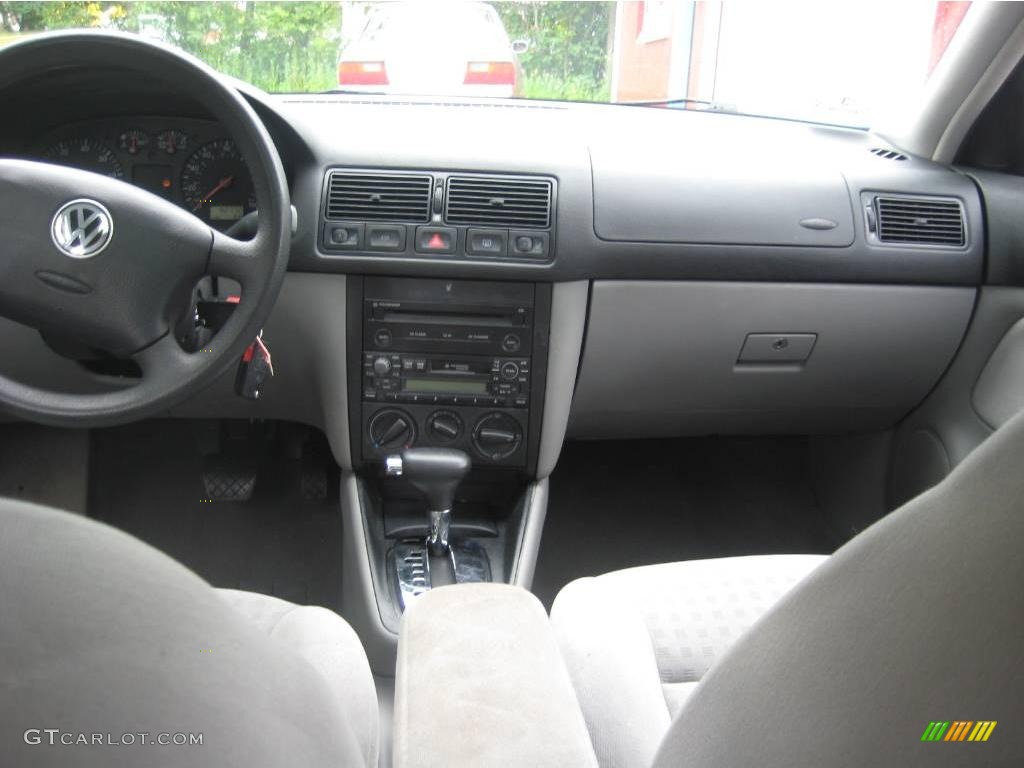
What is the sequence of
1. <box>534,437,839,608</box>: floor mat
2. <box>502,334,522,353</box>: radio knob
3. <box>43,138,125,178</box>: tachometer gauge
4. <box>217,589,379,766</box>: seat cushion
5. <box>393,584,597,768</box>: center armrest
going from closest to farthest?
<box>393,584,597,768</box>: center armrest < <box>217,589,379,766</box>: seat cushion < <box>43,138,125,178</box>: tachometer gauge < <box>502,334,522,353</box>: radio knob < <box>534,437,839,608</box>: floor mat

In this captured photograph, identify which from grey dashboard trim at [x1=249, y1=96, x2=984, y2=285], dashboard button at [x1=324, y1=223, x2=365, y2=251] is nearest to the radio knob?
grey dashboard trim at [x1=249, y1=96, x2=984, y2=285]

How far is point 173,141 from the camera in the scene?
172cm

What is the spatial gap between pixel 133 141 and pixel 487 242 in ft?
2.20

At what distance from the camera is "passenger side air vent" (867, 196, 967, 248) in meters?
1.88

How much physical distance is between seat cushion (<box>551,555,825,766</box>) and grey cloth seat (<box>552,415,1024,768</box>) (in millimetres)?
417

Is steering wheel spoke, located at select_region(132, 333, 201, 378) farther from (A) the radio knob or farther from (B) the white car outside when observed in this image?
(B) the white car outside

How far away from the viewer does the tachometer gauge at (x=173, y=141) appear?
172cm

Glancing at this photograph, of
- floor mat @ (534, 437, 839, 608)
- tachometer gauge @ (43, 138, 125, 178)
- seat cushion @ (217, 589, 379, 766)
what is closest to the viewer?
seat cushion @ (217, 589, 379, 766)

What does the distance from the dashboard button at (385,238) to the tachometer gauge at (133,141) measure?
44 cm

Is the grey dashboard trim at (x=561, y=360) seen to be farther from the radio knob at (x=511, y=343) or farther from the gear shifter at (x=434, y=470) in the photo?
the gear shifter at (x=434, y=470)

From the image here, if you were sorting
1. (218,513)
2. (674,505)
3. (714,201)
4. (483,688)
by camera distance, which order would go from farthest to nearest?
(674,505), (218,513), (714,201), (483,688)

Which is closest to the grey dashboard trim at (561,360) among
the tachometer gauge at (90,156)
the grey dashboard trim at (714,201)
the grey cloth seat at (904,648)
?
the grey dashboard trim at (714,201)

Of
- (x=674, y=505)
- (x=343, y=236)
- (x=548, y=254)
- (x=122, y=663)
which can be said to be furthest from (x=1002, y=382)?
(x=122, y=663)

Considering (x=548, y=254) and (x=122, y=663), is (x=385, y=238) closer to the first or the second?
(x=548, y=254)
